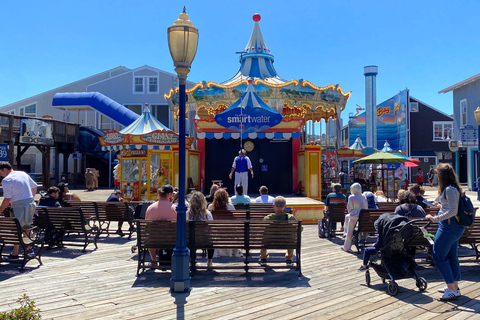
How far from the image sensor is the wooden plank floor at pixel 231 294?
15.2ft

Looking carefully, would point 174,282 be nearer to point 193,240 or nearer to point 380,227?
point 193,240

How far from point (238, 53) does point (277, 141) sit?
277 inches

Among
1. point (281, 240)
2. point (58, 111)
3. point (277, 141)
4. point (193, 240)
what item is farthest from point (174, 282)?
point (58, 111)

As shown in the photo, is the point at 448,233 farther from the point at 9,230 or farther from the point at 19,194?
the point at 19,194

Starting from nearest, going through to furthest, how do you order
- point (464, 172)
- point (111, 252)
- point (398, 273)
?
point (398, 273), point (111, 252), point (464, 172)

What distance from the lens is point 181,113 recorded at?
217 inches

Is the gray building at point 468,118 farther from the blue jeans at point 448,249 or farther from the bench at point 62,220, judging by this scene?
the bench at point 62,220

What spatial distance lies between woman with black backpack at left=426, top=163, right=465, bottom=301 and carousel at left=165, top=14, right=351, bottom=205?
1033cm

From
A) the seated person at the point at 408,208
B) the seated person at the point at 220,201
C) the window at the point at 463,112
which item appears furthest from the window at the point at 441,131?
the seated person at the point at 220,201

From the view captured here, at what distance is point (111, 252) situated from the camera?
811cm

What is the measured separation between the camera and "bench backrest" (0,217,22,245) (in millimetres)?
6498

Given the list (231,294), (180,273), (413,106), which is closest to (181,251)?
(180,273)

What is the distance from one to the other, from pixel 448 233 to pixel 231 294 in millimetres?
2673

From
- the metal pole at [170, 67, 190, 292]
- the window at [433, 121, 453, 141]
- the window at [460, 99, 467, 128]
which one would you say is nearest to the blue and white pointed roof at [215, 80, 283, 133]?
the metal pole at [170, 67, 190, 292]
